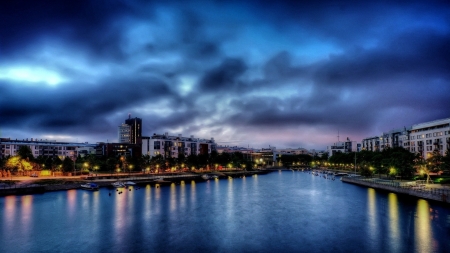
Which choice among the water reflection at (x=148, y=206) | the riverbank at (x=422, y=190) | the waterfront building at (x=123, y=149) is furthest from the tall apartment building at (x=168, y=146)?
the riverbank at (x=422, y=190)

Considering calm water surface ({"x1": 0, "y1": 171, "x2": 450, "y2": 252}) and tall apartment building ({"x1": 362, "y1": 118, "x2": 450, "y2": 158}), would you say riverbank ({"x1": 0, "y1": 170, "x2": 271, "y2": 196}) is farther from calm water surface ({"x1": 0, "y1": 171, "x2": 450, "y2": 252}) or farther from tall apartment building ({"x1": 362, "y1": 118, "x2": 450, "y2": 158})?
tall apartment building ({"x1": 362, "y1": 118, "x2": 450, "y2": 158})

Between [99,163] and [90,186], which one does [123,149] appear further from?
[90,186]

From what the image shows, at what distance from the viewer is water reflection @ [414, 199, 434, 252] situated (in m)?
28.8

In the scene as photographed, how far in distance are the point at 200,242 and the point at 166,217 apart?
13.1 metres

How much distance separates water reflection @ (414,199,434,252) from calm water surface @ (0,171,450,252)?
0.27ft

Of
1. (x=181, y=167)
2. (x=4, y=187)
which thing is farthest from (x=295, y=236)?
(x=181, y=167)

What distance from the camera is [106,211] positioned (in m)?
46.9

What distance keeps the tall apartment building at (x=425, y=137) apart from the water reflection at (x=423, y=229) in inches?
1709

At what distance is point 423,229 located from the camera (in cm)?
3438

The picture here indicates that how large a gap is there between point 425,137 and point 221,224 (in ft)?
307

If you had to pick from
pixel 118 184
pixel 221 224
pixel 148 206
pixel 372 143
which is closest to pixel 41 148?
pixel 118 184

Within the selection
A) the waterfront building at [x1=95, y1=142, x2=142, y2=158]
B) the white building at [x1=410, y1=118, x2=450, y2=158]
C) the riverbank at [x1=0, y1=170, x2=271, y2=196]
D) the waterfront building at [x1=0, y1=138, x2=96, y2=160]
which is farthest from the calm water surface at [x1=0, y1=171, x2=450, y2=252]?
the waterfront building at [x1=0, y1=138, x2=96, y2=160]

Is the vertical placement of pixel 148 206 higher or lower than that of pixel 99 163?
lower

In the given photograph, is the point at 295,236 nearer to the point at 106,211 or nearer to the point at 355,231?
the point at 355,231
